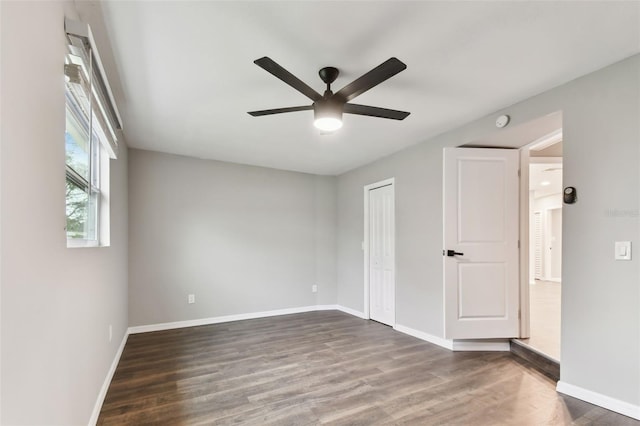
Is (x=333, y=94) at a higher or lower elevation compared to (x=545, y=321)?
higher

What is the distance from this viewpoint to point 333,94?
2105 mm

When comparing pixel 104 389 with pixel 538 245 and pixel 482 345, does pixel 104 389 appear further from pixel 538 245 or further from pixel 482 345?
pixel 538 245

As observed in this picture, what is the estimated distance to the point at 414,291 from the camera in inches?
154

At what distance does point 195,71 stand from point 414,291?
332 centimetres

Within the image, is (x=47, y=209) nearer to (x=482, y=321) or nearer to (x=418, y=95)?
(x=418, y=95)

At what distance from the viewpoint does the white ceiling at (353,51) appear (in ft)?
5.37

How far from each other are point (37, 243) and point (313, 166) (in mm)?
4021

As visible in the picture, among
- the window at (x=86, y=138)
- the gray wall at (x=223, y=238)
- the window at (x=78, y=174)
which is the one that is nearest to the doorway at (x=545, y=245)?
the gray wall at (x=223, y=238)

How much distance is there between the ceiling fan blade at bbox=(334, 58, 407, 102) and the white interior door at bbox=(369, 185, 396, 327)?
8.38 feet

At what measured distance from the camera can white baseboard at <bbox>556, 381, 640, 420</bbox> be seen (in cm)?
207

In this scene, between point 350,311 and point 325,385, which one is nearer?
point 325,385

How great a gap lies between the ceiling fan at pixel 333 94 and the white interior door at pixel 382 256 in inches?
91.2

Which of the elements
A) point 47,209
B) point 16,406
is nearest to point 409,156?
point 47,209

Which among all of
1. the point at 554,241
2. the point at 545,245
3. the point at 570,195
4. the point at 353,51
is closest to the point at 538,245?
the point at 545,245
